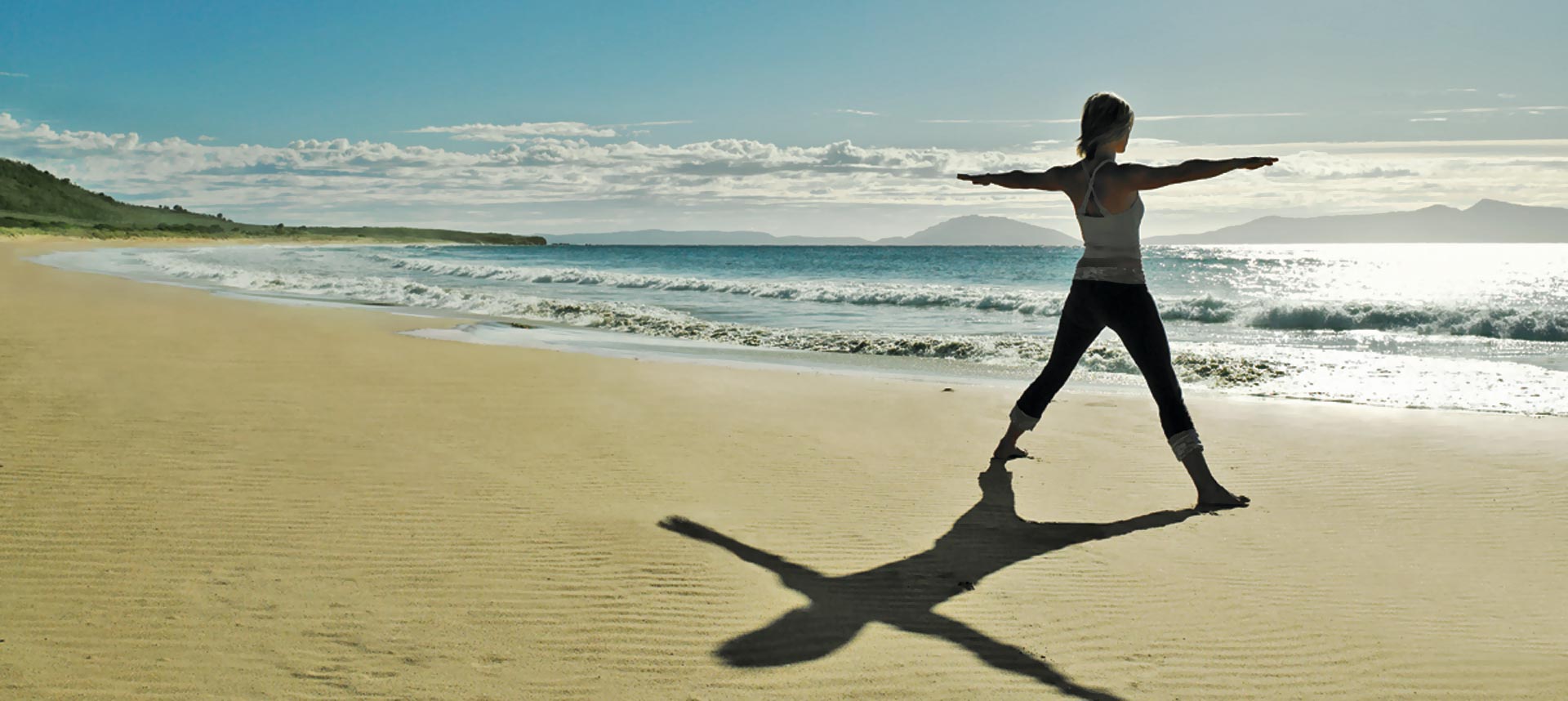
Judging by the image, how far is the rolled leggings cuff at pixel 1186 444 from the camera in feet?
16.6

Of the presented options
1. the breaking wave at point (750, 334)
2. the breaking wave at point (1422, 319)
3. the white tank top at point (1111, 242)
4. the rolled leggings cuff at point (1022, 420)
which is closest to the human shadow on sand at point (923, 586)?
the rolled leggings cuff at point (1022, 420)

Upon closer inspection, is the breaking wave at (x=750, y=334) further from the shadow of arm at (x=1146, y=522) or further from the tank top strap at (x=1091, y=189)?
the tank top strap at (x=1091, y=189)

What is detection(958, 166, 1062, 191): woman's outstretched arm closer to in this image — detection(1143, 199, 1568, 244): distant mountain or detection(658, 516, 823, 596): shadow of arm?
detection(658, 516, 823, 596): shadow of arm

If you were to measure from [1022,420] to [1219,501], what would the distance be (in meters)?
1.19

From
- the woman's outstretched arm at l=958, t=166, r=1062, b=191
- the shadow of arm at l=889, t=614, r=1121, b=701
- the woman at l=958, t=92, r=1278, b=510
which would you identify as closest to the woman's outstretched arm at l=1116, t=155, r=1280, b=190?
the woman at l=958, t=92, r=1278, b=510

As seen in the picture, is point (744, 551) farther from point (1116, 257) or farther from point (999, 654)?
point (1116, 257)

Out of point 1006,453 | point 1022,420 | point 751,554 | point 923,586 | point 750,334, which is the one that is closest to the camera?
point 923,586

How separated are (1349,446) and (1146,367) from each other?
248cm

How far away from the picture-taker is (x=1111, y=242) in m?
5.01

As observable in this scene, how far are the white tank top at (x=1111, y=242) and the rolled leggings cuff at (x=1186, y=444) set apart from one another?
2.76 ft

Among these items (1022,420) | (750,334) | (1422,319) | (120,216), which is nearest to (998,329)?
(750,334)

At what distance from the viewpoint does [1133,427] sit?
725 centimetres

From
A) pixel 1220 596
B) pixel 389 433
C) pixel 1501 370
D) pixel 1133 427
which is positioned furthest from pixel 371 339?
pixel 1501 370

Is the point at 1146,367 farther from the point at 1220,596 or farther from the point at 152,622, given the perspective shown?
the point at 152,622
